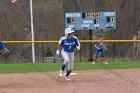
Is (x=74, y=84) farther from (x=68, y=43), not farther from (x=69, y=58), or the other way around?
(x=68, y=43)

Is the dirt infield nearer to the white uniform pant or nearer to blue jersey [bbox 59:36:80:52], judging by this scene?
the white uniform pant

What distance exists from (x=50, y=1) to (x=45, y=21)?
10.3 ft

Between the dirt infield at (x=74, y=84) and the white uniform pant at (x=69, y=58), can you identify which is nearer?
the dirt infield at (x=74, y=84)

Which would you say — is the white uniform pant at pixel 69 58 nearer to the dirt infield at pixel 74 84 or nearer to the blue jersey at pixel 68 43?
the blue jersey at pixel 68 43

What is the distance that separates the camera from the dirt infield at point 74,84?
14.4 meters

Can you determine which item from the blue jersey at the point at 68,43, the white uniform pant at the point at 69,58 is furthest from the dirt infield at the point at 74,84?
the blue jersey at the point at 68,43

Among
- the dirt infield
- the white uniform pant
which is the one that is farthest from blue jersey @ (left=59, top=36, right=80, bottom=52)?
the dirt infield

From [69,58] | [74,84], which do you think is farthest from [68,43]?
[74,84]

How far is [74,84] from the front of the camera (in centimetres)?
1612

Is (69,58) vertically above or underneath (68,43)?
underneath

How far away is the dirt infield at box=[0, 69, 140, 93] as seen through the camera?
14.4 m

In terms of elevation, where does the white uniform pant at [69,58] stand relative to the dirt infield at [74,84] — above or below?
above

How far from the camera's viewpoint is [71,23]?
3189 centimetres

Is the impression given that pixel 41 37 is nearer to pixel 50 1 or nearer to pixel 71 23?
pixel 50 1
